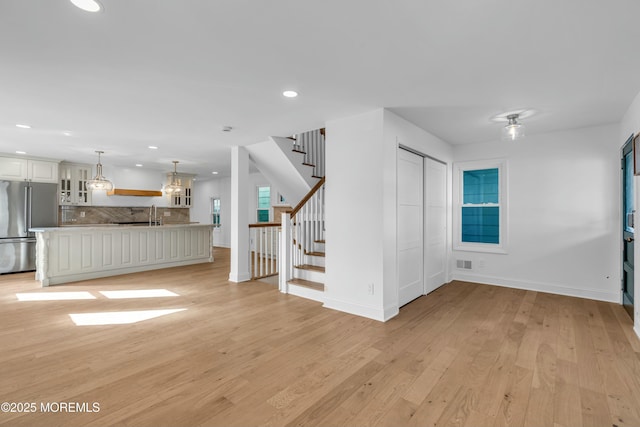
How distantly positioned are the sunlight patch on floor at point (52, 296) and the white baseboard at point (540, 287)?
600 centimetres

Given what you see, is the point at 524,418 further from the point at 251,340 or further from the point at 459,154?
the point at 459,154

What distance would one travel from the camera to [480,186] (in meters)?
5.32

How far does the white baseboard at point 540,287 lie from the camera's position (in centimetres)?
418

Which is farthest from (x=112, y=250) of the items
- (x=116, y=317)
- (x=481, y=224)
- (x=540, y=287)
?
(x=540, y=287)

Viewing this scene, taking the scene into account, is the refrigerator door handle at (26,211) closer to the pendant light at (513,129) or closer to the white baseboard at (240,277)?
the white baseboard at (240,277)

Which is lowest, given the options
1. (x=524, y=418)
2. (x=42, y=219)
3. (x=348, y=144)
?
(x=524, y=418)

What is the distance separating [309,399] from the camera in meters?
2.03

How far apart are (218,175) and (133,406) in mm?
8644

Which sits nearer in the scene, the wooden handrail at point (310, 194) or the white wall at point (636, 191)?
the white wall at point (636, 191)

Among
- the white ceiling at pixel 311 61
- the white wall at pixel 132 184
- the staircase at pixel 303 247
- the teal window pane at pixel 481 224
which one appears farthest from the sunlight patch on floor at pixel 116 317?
the white wall at pixel 132 184

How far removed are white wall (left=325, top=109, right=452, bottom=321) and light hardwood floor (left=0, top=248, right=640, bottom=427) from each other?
32 cm

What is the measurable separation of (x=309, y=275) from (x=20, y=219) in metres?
6.10

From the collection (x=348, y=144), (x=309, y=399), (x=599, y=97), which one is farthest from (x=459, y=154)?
(x=309, y=399)

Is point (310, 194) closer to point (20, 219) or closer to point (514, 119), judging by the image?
point (514, 119)
